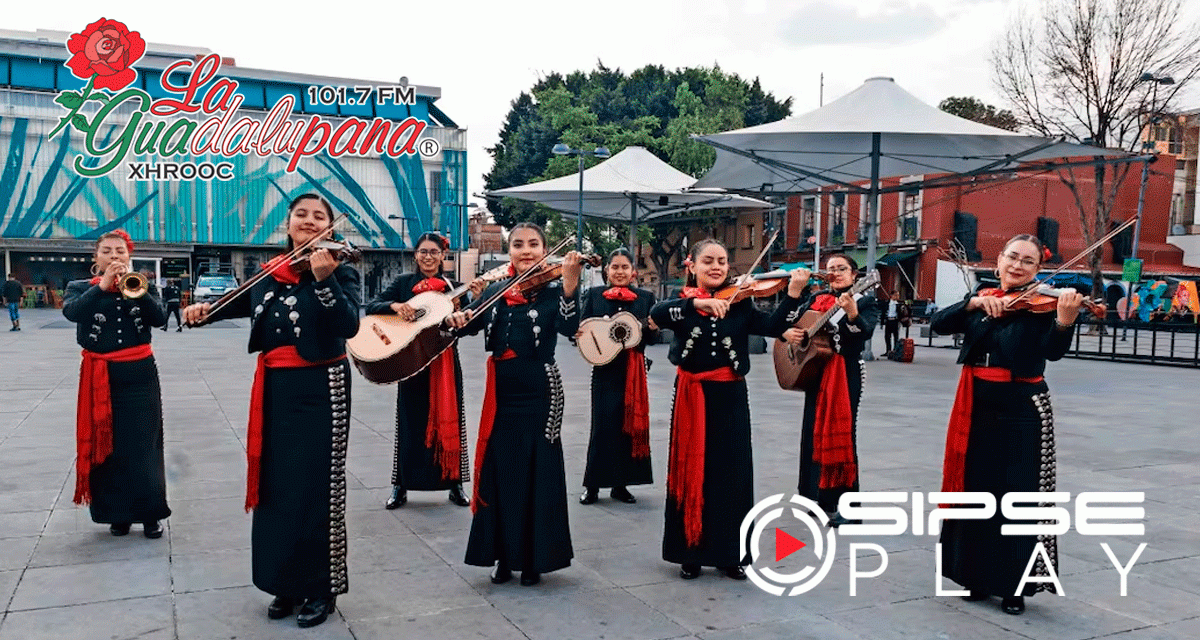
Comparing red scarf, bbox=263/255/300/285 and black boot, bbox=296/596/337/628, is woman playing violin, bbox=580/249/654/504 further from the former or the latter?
red scarf, bbox=263/255/300/285

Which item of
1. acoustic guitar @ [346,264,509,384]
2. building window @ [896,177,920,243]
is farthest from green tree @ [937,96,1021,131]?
acoustic guitar @ [346,264,509,384]

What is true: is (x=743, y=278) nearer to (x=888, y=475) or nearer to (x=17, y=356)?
(x=888, y=475)

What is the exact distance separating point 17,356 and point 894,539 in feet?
55.2

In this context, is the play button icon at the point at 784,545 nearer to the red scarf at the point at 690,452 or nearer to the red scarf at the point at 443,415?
the red scarf at the point at 690,452

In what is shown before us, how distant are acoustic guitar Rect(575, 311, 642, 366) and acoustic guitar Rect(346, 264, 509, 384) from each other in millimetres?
1181

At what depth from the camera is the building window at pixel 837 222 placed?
39.8m

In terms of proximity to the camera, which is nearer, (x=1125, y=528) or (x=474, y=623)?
(x=474, y=623)

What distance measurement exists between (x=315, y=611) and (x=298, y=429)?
2.68 feet

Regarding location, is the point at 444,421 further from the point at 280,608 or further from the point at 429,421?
the point at 280,608

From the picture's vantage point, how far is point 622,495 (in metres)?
6.60

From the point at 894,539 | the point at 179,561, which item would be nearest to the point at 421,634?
the point at 179,561

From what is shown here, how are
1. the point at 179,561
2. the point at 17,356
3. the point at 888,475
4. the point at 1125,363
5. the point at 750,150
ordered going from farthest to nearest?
the point at 1125,363 < the point at 17,356 < the point at 750,150 < the point at 888,475 < the point at 179,561

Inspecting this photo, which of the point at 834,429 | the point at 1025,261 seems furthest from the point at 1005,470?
the point at 834,429

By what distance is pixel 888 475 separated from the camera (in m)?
7.43
